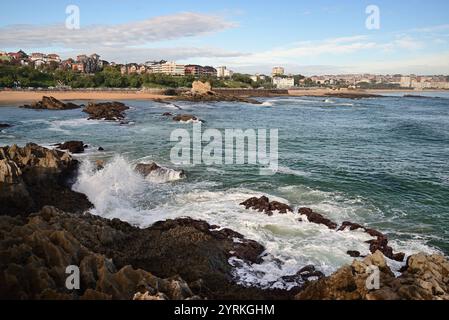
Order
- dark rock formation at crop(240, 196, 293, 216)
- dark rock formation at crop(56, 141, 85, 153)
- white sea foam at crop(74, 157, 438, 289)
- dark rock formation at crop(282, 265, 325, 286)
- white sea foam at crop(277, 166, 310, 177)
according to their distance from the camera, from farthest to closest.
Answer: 1. dark rock formation at crop(56, 141, 85, 153)
2. white sea foam at crop(277, 166, 310, 177)
3. dark rock formation at crop(240, 196, 293, 216)
4. white sea foam at crop(74, 157, 438, 289)
5. dark rock formation at crop(282, 265, 325, 286)

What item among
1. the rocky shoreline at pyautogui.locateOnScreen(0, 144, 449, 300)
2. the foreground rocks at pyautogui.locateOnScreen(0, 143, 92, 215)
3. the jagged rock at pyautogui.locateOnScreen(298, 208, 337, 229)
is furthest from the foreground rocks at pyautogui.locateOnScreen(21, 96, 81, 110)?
the jagged rock at pyautogui.locateOnScreen(298, 208, 337, 229)

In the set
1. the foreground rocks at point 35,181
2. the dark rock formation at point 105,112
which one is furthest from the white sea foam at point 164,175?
the dark rock formation at point 105,112

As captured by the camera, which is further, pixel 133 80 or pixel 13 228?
pixel 133 80

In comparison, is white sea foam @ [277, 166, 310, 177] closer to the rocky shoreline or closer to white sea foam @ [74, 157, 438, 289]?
white sea foam @ [74, 157, 438, 289]

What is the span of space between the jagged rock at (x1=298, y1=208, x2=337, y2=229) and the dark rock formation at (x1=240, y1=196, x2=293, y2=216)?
24.7 inches

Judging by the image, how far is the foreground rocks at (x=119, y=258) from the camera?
7984mm

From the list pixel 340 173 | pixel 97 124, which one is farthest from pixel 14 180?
pixel 97 124

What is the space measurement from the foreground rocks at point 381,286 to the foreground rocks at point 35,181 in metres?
11.0

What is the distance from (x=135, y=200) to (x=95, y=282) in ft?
33.3

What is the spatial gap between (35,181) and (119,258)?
858 centimetres

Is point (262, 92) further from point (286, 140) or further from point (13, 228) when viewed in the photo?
point (13, 228)

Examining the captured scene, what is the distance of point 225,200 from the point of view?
18672 mm

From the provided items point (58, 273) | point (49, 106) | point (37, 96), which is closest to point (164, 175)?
point (58, 273)

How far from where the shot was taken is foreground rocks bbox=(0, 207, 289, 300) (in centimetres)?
798
